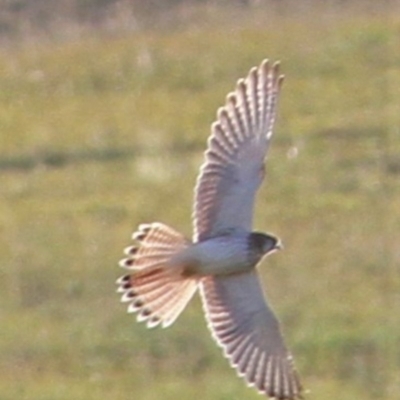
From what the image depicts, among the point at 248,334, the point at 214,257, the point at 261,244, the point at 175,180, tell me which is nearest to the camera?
the point at 214,257

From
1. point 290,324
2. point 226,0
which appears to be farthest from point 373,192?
point 226,0

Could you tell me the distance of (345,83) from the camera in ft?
53.4

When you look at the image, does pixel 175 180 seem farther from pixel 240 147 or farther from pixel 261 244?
pixel 261 244

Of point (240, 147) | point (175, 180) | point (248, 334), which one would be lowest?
point (248, 334)

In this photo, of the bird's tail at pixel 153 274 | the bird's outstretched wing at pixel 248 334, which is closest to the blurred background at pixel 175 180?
the bird's outstretched wing at pixel 248 334

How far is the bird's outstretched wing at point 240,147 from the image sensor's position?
6.23 metres

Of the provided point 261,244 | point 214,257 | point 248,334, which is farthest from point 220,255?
point 248,334

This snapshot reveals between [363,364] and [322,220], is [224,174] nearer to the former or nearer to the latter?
[363,364]

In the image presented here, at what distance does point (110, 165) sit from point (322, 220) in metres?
1.93

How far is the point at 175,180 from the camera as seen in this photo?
533 inches

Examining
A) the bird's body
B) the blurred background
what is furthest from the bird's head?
the blurred background

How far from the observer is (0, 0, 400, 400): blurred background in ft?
33.3

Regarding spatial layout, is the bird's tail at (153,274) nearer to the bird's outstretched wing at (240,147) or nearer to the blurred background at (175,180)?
the bird's outstretched wing at (240,147)

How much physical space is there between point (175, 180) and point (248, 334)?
7.27 m
